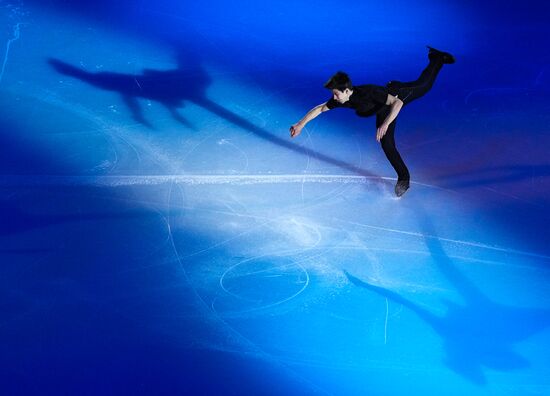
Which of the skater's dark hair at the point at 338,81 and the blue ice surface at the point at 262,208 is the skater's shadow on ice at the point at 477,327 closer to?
the blue ice surface at the point at 262,208

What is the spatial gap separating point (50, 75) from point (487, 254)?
18.0ft

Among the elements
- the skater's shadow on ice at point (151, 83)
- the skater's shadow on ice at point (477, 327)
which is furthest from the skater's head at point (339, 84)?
the skater's shadow on ice at point (151, 83)

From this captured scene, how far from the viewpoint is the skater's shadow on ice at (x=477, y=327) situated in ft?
12.9

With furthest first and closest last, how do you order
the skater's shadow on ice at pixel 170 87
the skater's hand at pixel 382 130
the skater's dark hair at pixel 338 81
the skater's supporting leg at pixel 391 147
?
the skater's shadow on ice at pixel 170 87
the skater's supporting leg at pixel 391 147
the skater's hand at pixel 382 130
the skater's dark hair at pixel 338 81

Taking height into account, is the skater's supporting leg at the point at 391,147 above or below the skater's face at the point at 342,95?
above

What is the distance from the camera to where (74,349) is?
391cm

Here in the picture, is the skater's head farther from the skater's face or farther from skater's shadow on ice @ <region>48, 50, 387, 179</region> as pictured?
skater's shadow on ice @ <region>48, 50, 387, 179</region>

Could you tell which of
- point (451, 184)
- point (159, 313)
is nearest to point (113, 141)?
point (159, 313)

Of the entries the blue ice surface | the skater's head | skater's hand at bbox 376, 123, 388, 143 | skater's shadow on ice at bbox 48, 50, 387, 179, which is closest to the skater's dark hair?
the skater's head

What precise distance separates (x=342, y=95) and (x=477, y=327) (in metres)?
2.08

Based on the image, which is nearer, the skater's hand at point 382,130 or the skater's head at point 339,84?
the skater's head at point 339,84

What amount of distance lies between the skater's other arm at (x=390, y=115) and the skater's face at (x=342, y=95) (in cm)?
41

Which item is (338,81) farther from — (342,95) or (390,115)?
(390,115)

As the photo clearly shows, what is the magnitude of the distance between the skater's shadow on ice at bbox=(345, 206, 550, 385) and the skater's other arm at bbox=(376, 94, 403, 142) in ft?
4.09
